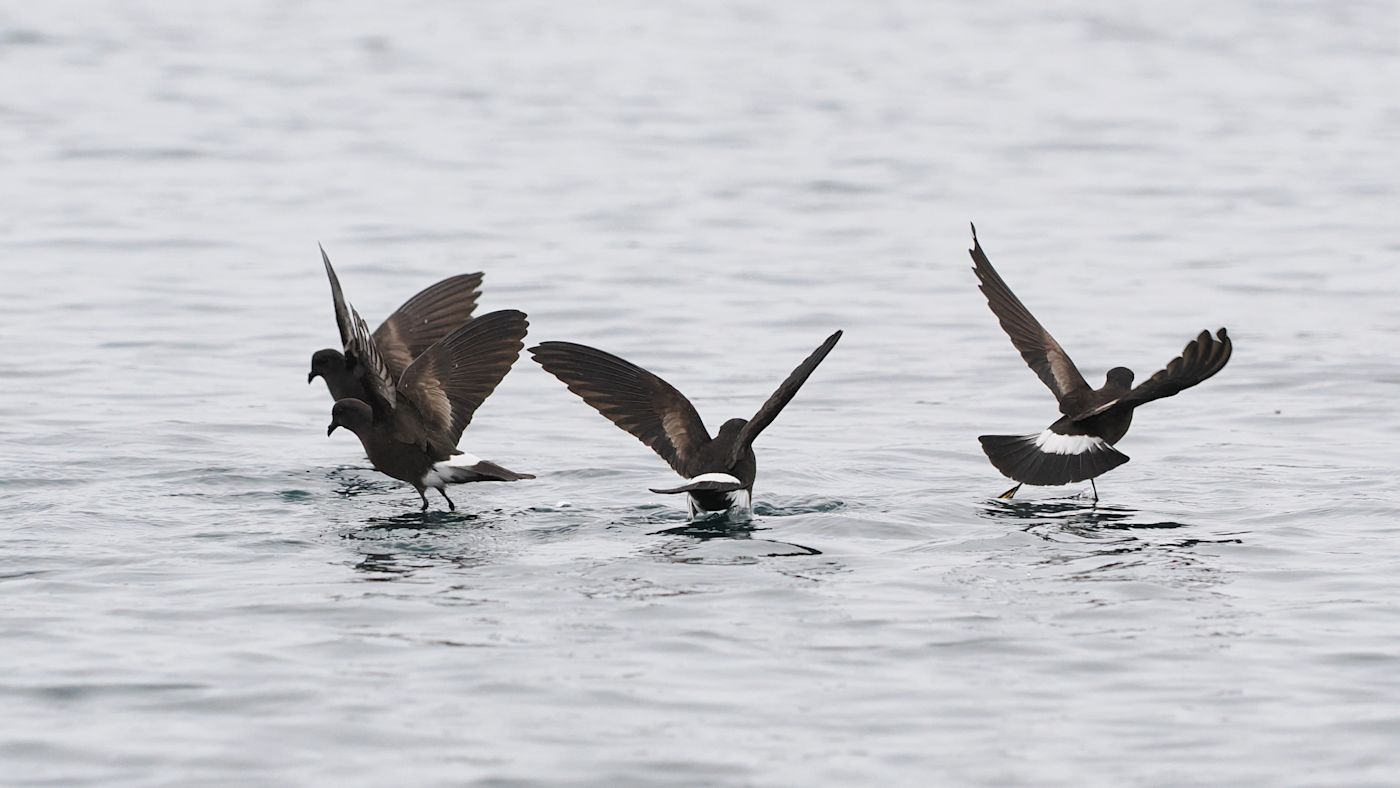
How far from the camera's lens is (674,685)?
7.43 metres

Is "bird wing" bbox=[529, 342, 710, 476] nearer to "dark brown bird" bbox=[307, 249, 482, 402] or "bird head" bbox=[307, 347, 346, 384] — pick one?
"dark brown bird" bbox=[307, 249, 482, 402]

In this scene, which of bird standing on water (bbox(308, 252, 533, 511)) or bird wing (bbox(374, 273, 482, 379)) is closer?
bird standing on water (bbox(308, 252, 533, 511))

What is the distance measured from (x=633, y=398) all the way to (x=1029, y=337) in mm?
2438

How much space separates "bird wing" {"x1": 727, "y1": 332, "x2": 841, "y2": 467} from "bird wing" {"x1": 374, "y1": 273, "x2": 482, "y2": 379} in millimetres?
2970

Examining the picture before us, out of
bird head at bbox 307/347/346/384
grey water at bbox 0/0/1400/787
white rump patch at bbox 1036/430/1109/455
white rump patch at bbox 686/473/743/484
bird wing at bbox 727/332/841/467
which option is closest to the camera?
grey water at bbox 0/0/1400/787

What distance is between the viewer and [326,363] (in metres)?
12.1

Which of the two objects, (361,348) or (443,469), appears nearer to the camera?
(361,348)

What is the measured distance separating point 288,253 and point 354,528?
9.49 m

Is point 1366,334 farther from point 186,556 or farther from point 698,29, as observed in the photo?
point 698,29

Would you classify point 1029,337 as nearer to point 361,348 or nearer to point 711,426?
point 711,426

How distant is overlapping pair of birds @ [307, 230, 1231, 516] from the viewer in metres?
10.0

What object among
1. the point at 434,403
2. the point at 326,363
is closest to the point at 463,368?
the point at 434,403

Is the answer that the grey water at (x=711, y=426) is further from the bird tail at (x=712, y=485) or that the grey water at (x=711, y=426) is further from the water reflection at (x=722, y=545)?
the bird tail at (x=712, y=485)

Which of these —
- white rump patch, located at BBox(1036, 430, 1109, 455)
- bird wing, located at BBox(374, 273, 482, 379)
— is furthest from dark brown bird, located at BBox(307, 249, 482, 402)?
white rump patch, located at BBox(1036, 430, 1109, 455)
